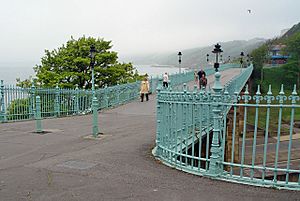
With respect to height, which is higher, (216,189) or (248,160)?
(216,189)

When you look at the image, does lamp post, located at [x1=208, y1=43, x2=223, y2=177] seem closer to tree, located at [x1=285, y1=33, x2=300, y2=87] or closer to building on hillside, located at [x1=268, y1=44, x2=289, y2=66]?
tree, located at [x1=285, y1=33, x2=300, y2=87]

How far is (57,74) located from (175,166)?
22.4 meters

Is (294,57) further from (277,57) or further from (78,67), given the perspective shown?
(78,67)

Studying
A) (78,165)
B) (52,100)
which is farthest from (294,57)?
(78,165)

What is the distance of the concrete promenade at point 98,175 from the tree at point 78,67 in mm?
17368

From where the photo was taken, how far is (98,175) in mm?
6000

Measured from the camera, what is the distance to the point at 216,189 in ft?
16.9

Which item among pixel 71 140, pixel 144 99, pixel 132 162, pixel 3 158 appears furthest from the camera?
pixel 144 99

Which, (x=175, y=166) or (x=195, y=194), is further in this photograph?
(x=175, y=166)

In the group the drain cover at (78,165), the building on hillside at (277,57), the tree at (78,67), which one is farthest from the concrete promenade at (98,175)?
the building on hillside at (277,57)

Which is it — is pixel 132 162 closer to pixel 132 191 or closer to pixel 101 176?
pixel 101 176

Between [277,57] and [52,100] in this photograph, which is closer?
[52,100]

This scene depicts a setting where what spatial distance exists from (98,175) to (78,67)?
904 inches

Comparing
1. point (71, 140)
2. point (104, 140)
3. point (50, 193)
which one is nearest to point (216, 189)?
point (50, 193)
